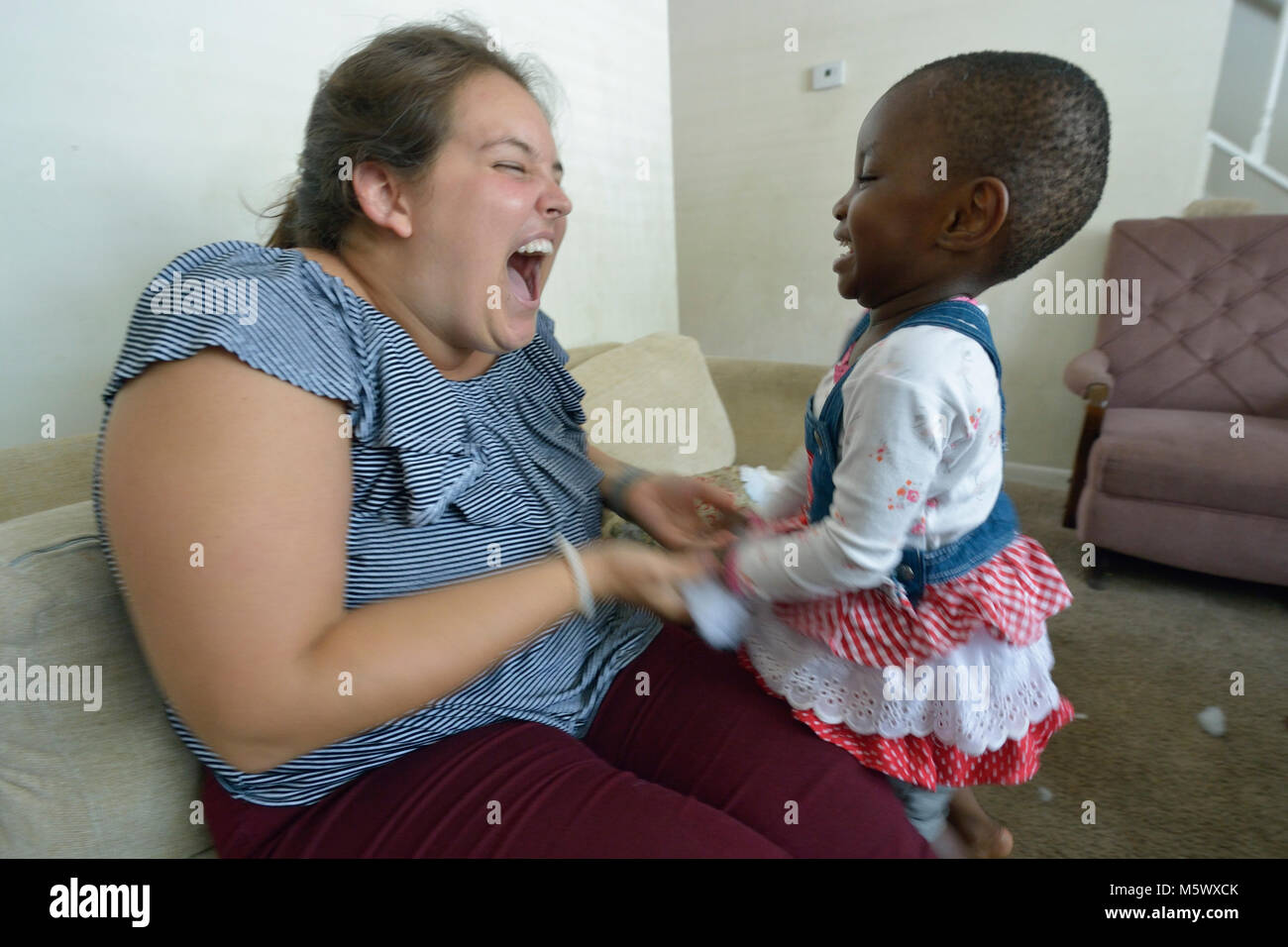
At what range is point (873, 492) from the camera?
2.70 ft

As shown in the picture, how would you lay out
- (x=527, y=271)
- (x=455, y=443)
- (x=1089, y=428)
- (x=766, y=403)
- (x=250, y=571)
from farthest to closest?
(x=1089, y=428)
(x=766, y=403)
(x=527, y=271)
(x=455, y=443)
(x=250, y=571)

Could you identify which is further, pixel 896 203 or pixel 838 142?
pixel 838 142

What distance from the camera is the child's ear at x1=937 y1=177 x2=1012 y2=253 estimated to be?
2.95ft

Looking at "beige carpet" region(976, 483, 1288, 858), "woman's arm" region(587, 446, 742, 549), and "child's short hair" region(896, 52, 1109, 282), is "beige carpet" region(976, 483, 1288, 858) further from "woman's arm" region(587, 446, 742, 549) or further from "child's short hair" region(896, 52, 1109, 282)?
"child's short hair" region(896, 52, 1109, 282)

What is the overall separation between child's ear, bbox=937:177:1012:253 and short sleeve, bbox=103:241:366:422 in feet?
2.51

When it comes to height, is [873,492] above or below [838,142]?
below

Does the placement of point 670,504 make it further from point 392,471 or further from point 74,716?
point 74,716

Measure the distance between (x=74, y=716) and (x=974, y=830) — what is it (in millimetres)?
1169

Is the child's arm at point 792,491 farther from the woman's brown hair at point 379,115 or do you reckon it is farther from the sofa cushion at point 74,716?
the sofa cushion at point 74,716

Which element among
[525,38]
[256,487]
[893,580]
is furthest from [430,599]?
[525,38]

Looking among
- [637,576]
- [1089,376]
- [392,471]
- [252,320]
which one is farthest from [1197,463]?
[252,320]

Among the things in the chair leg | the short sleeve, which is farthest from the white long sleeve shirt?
the chair leg
